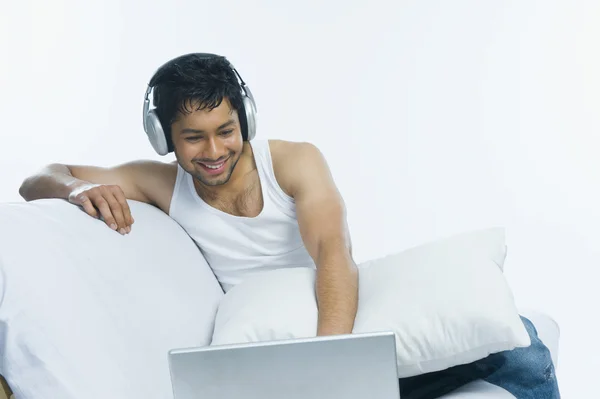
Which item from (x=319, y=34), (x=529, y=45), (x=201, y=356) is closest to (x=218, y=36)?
(x=319, y=34)

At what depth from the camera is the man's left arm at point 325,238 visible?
1.68 metres

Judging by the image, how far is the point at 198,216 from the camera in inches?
86.4

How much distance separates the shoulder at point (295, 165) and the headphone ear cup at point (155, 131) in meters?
0.29

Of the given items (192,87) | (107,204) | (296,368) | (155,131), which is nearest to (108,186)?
(107,204)

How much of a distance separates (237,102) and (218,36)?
121 cm

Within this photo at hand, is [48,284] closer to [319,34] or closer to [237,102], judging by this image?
[237,102]

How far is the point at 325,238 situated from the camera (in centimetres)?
197

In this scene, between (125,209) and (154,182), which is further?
(154,182)

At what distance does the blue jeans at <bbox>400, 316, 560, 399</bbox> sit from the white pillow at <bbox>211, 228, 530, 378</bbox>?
0.08 metres

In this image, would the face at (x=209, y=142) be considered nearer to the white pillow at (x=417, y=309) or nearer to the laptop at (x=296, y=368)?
the white pillow at (x=417, y=309)

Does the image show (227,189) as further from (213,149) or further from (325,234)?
(325,234)

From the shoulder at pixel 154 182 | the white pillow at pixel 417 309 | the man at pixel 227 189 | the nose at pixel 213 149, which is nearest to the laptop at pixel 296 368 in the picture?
the white pillow at pixel 417 309

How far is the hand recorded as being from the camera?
72.0 inches

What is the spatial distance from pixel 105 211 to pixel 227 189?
0.45 m
